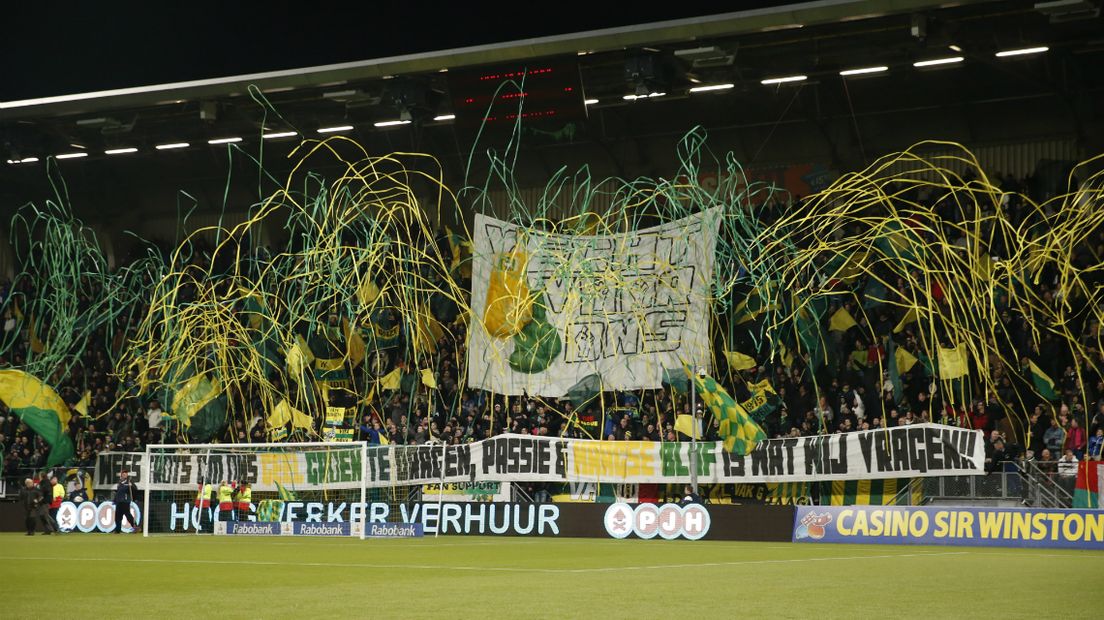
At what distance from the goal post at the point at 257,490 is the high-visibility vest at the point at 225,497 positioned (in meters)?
0.02

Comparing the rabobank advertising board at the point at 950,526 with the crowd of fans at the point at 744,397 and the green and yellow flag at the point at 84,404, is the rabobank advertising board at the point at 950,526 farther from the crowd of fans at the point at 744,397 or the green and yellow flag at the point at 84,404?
the green and yellow flag at the point at 84,404

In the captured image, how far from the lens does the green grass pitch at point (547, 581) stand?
450 inches

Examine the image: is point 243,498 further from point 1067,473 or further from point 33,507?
point 1067,473

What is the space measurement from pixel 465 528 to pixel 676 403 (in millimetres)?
5640

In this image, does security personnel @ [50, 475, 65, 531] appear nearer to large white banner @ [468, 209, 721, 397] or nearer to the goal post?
the goal post

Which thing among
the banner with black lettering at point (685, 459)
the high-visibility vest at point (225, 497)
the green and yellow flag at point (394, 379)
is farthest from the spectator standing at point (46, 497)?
the green and yellow flag at point (394, 379)

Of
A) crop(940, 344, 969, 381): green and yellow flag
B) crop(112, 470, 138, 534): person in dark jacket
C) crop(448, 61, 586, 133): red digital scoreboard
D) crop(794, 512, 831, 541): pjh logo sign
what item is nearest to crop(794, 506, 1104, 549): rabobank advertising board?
crop(794, 512, 831, 541): pjh logo sign

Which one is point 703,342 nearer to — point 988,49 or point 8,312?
point 988,49

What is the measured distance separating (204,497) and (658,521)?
11.0 m

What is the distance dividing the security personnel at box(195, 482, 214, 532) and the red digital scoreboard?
11.3 meters

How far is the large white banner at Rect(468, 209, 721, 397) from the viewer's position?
3178 cm

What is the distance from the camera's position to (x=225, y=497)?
3016 cm

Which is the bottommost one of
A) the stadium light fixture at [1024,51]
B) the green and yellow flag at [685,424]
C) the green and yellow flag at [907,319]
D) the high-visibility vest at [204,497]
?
the high-visibility vest at [204,497]

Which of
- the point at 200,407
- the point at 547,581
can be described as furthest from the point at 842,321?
the point at 200,407
